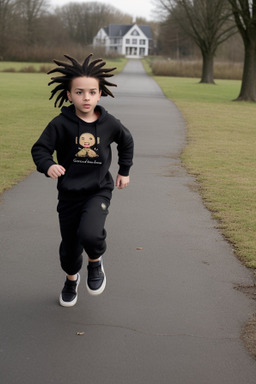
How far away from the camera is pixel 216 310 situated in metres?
4.01

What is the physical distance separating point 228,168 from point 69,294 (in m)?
6.67

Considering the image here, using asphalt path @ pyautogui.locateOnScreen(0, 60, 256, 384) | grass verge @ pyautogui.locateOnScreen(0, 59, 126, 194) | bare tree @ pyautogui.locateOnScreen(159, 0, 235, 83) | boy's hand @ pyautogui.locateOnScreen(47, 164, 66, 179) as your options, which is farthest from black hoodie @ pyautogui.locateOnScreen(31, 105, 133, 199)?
bare tree @ pyautogui.locateOnScreen(159, 0, 235, 83)

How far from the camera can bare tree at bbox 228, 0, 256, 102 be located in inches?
1041

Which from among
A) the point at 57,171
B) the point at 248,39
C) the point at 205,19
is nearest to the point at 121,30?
the point at 205,19

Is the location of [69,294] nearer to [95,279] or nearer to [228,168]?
[95,279]

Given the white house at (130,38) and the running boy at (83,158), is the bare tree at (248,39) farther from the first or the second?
the white house at (130,38)

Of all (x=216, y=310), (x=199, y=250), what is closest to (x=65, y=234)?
(x=216, y=310)

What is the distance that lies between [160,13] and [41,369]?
48526 mm

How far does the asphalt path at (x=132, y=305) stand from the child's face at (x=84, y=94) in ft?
4.43

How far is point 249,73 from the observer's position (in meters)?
27.7

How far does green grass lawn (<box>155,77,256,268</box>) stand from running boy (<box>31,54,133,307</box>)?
1.85 meters

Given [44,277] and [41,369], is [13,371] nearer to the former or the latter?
[41,369]

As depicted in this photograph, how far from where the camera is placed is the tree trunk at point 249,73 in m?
27.6

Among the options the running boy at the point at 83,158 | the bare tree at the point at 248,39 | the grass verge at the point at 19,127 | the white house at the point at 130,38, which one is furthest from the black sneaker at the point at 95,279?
the white house at the point at 130,38
